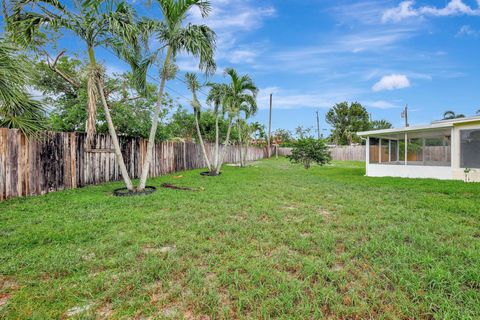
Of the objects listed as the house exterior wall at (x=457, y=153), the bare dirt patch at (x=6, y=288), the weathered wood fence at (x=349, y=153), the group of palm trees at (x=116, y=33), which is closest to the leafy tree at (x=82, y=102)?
the group of palm trees at (x=116, y=33)

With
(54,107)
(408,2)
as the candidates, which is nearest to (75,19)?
(54,107)

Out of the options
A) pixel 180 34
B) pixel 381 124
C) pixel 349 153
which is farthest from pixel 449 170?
pixel 381 124

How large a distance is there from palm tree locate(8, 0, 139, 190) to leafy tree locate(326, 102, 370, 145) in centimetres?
2956

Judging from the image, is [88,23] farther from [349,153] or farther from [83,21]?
[349,153]

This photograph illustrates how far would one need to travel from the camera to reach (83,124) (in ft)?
26.3

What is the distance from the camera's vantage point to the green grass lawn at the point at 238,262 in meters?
1.68

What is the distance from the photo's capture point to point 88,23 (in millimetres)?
5109

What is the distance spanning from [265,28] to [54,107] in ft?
31.4

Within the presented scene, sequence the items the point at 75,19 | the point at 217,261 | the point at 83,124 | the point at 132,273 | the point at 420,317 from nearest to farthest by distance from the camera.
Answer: the point at 420,317 → the point at 132,273 → the point at 217,261 → the point at 75,19 → the point at 83,124

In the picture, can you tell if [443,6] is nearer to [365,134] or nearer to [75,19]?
[365,134]

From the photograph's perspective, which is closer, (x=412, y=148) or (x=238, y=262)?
(x=238, y=262)

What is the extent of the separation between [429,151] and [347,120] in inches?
960

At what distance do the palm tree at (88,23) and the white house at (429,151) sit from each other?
9.85 metres

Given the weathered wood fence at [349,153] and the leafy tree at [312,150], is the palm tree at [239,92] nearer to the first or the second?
the leafy tree at [312,150]
